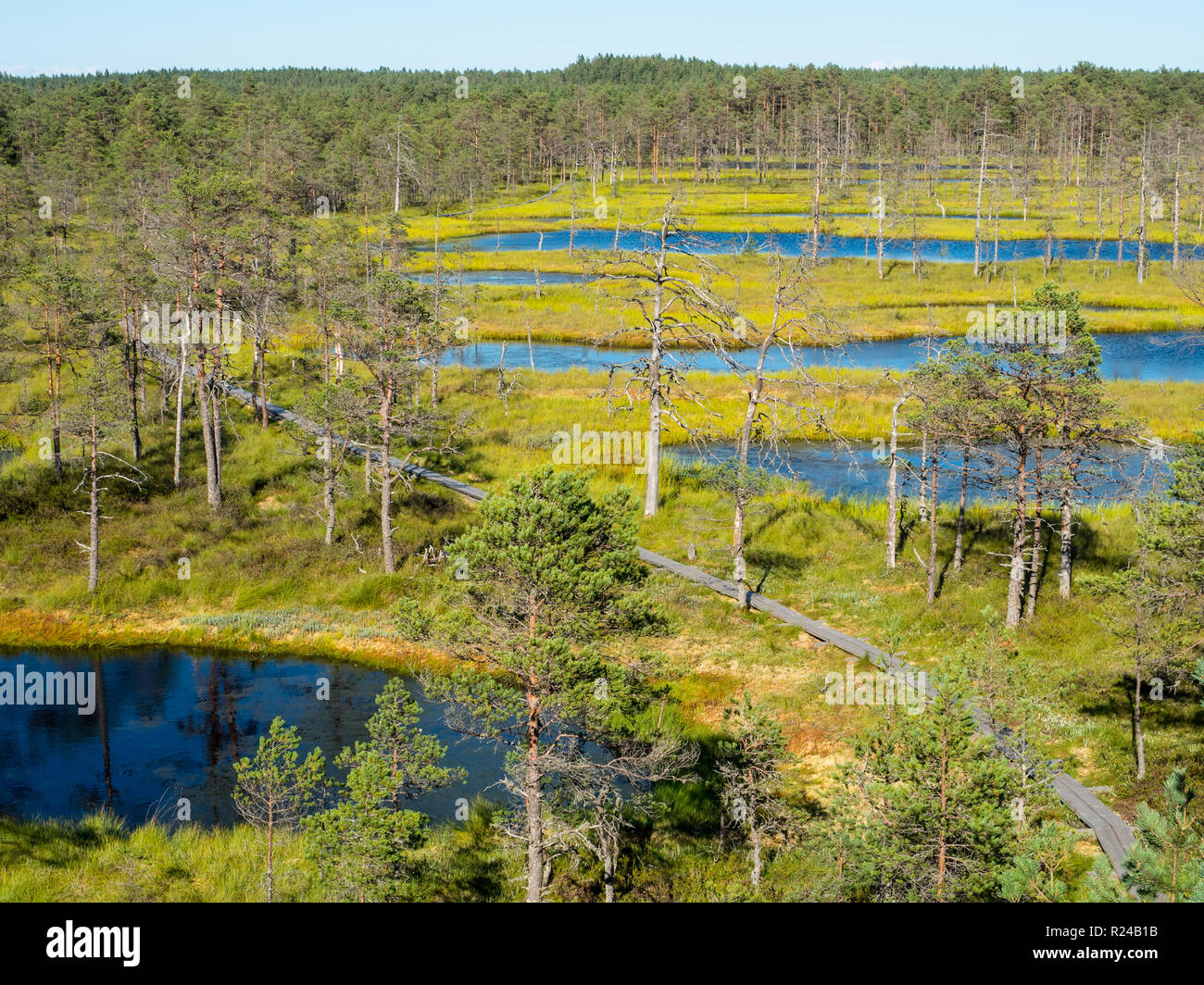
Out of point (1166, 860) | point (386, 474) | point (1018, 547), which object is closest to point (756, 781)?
point (1166, 860)

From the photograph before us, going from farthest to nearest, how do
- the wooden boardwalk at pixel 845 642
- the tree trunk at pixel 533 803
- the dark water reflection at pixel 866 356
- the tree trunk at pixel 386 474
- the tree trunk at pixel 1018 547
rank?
the dark water reflection at pixel 866 356 < the tree trunk at pixel 386 474 < the tree trunk at pixel 1018 547 < the wooden boardwalk at pixel 845 642 < the tree trunk at pixel 533 803

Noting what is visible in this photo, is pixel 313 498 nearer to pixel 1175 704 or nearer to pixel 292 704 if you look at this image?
pixel 292 704

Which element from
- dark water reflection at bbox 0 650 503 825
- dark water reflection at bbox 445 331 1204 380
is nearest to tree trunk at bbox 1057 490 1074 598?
dark water reflection at bbox 0 650 503 825

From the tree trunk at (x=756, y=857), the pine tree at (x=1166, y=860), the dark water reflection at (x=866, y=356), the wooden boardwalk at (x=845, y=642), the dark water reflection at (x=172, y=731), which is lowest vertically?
the dark water reflection at (x=172, y=731)

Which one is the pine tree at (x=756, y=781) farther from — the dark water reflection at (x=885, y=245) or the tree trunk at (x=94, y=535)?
the dark water reflection at (x=885, y=245)

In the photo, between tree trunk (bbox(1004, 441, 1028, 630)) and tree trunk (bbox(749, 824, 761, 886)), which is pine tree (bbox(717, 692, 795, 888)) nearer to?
tree trunk (bbox(749, 824, 761, 886))

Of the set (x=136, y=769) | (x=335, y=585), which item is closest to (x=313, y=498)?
(x=335, y=585)

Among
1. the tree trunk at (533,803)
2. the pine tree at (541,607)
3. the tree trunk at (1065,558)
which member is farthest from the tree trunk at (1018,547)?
the tree trunk at (533,803)

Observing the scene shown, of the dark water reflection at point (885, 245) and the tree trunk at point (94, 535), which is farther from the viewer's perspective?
the dark water reflection at point (885, 245)

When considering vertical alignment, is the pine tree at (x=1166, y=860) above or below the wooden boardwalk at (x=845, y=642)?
above
